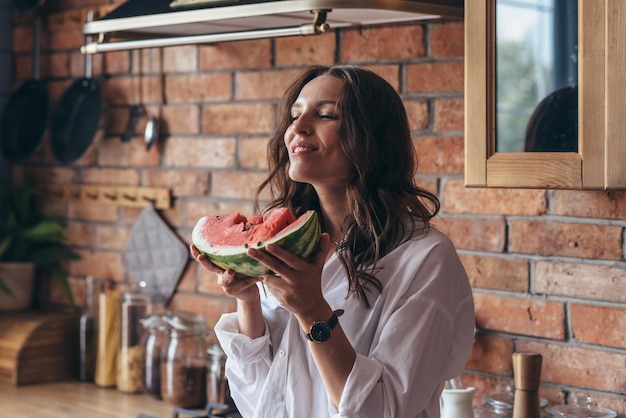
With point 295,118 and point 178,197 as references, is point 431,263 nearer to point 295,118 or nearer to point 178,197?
point 295,118

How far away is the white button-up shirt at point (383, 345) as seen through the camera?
60.6 inches

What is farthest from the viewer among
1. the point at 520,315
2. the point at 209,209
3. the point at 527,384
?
the point at 209,209

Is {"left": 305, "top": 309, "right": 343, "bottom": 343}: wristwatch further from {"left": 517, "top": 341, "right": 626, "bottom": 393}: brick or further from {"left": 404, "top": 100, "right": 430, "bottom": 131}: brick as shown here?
{"left": 404, "top": 100, "right": 430, "bottom": 131}: brick

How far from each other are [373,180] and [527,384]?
49 cm

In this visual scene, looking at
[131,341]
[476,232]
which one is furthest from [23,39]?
[476,232]

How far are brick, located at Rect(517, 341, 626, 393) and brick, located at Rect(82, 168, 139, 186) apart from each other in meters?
1.29

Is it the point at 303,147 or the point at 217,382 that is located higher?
the point at 303,147

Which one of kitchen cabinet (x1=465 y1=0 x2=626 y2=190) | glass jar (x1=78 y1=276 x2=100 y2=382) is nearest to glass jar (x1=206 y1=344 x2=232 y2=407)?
glass jar (x1=78 y1=276 x2=100 y2=382)

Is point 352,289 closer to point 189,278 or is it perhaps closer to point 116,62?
point 189,278

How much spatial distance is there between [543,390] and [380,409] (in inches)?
25.4

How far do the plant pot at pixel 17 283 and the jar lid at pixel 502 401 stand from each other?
1607mm

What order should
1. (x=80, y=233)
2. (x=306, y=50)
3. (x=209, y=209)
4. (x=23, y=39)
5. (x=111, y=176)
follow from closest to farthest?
(x=306, y=50) < (x=209, y=209) < (x=111, y=176) < (x=80, y=233) < (x=23, y=39)

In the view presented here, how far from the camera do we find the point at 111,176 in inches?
117

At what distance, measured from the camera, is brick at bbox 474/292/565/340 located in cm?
203
